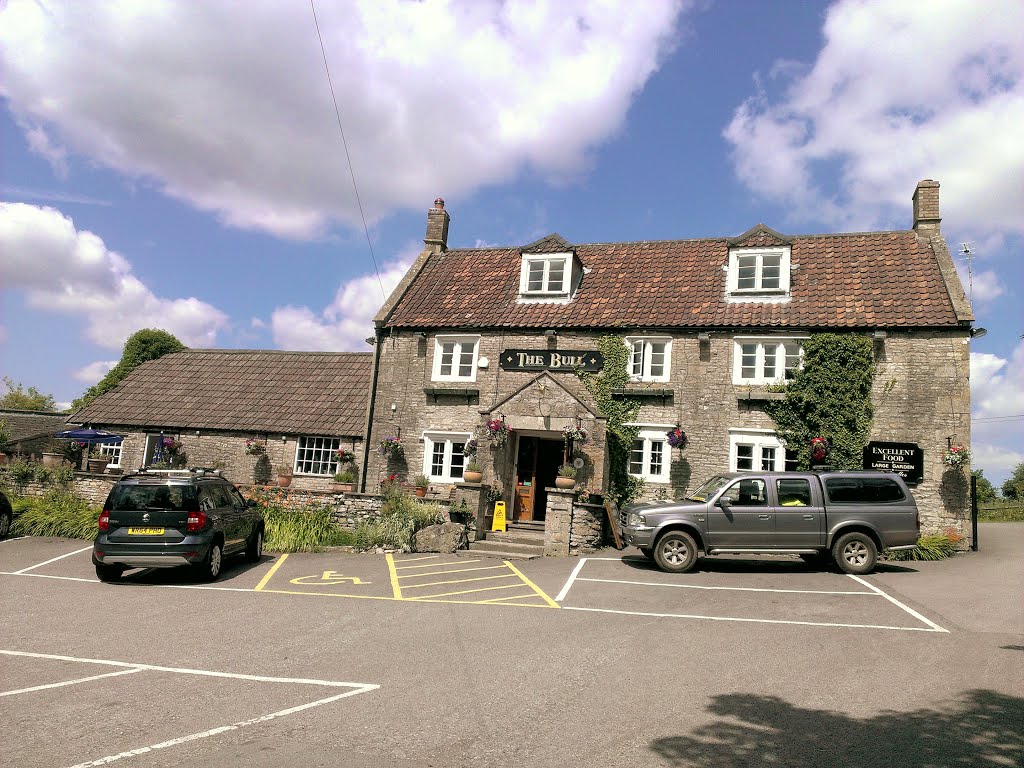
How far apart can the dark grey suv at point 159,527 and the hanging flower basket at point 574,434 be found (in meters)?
8.41

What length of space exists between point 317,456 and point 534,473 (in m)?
7.64

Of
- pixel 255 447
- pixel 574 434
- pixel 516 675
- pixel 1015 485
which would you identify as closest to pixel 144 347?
pixel 255 447

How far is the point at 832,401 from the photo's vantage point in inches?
670

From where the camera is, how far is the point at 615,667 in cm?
703

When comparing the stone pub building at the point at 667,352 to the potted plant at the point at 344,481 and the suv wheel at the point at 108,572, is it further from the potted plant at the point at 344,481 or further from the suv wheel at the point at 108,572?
the suv wheel at the point at 108,572

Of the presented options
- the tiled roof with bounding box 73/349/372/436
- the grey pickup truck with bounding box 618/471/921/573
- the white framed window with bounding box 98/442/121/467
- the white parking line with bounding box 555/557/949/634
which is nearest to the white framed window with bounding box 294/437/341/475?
the tiled roof with bounding box 73/349/372/436

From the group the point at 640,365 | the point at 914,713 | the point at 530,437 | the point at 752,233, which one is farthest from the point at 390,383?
the point at 914,713

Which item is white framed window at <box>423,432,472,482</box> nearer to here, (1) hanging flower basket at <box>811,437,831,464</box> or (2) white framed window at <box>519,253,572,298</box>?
(2) white framed window at <box>519,253,572,298</box>

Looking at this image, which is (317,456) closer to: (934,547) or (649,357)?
(649,357)

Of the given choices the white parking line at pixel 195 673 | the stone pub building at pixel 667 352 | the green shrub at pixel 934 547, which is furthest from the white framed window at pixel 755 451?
the white parking line at pixel 195 673

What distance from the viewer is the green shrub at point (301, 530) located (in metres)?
15.7

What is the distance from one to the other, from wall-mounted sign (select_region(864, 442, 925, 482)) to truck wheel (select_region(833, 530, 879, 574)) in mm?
4343

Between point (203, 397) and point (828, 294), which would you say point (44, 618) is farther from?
point (828, 294)

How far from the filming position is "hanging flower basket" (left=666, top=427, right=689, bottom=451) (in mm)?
17909
